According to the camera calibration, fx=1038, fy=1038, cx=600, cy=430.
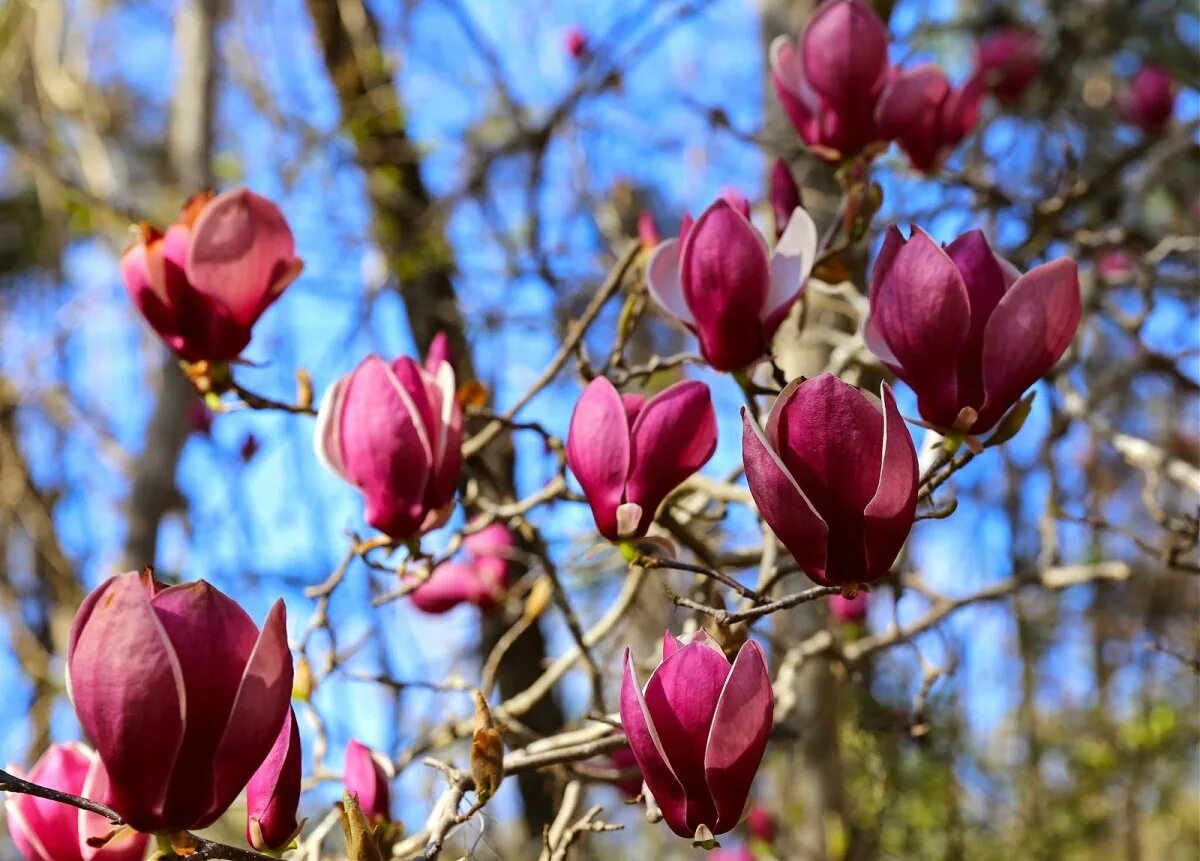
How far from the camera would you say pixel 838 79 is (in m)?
0.78

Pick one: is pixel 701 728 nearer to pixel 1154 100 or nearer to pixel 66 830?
pixel 66 830

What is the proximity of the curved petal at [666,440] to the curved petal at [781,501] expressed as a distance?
106 millimetres

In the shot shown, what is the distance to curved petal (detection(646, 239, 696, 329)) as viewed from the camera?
0.65 metres

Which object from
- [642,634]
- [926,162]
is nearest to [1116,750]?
[642,634]

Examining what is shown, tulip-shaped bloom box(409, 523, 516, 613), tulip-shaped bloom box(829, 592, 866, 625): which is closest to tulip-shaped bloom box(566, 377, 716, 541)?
tulip-shaped bloom box(409, 523, 516, 613)

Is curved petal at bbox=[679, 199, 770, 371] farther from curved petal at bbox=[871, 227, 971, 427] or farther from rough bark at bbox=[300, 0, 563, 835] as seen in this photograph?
rough bark at bbox=[300, 0, 563, 835]

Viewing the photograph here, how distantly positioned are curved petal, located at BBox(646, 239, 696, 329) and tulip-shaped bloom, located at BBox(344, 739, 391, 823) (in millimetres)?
341

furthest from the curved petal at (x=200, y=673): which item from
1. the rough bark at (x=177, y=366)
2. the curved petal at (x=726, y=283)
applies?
the rough bark at (x=177, y=366)

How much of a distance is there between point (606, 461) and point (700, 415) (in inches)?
2.3

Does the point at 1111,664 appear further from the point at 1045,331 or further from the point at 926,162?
the point at 1045,331

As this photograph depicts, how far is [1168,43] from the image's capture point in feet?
6.53

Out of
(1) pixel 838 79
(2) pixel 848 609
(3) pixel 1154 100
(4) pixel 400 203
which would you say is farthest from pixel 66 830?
(4) pixel 400 203

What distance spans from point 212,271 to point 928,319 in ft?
1.51

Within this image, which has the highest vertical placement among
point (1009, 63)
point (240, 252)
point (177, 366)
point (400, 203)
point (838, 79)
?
point (400, 203)
